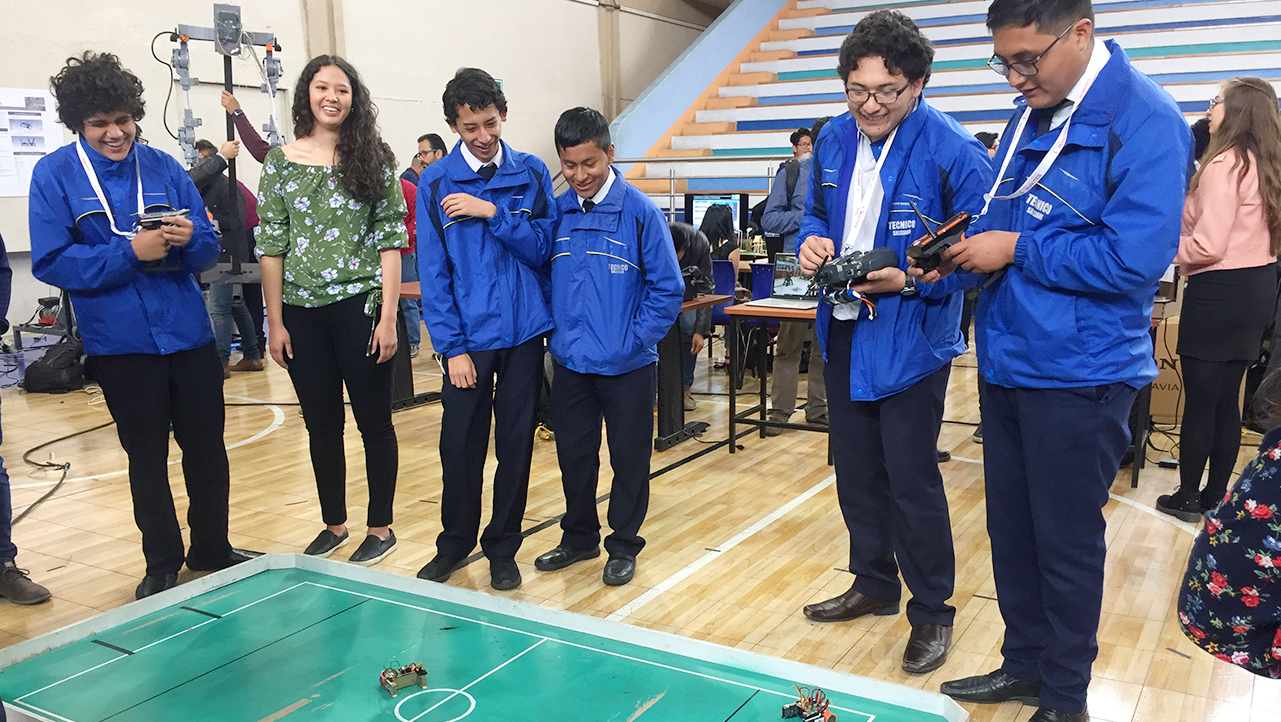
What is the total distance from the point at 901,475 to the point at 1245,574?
1439mm

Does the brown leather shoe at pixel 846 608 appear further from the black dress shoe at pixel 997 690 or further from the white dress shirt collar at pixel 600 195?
the white dress shirt collar at pixel 600 195

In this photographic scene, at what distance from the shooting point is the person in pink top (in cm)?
330

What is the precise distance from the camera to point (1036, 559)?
7.06ft

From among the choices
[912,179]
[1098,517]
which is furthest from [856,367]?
[1098,517]

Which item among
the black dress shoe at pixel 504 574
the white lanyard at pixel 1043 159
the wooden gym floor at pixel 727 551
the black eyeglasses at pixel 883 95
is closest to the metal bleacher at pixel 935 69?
the wooden gym floor at pixel 727 551

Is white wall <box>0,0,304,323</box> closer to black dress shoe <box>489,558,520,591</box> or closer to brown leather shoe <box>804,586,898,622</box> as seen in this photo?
black dress shoe <box>489,558,520,591</box>

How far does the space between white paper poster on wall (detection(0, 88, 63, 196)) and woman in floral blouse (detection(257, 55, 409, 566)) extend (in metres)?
4.93

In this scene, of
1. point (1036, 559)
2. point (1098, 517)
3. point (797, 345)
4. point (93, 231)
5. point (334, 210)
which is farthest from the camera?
point (797, 345)

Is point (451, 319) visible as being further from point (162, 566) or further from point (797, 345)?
point (797, 345)

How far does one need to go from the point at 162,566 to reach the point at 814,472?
2.68 meters

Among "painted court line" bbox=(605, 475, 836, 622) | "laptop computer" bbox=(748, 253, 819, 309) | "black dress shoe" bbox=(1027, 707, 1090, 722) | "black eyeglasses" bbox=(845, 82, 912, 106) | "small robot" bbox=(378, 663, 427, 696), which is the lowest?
"painted court line" bbox=(605, 475, 836, 622)

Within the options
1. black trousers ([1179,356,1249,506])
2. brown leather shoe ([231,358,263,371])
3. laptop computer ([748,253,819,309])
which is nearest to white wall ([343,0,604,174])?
brown leather shoe ([231,358,263,371])

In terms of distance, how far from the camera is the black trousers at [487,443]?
293 cm

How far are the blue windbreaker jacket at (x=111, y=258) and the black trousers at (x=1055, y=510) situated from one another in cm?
232
